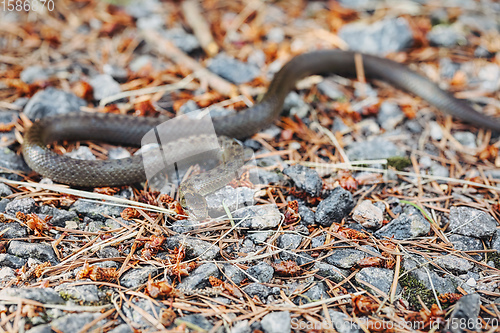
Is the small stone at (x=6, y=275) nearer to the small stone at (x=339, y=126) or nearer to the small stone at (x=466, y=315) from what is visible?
the small stone at (x=466, y=315)

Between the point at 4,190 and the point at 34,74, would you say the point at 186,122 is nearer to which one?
the point at 4,190

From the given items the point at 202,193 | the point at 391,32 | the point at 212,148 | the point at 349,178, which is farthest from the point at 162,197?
the point at 391,32

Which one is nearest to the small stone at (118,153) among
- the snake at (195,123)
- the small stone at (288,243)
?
the snake at (195,123)

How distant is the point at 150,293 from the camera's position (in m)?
3.22

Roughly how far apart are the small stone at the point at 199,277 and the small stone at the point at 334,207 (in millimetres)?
1280

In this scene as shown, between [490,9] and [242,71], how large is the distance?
18.1ft

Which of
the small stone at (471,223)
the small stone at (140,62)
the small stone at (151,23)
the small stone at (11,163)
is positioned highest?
the small stone at (151,23)

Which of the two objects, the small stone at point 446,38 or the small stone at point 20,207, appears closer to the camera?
the small stone at point 20,207

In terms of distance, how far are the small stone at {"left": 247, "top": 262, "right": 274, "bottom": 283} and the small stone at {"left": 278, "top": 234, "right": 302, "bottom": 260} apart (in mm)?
230

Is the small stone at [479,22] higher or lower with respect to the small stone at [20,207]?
higher

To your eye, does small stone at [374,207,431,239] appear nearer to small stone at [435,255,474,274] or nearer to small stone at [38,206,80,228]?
small stone at [435,255,474,274]

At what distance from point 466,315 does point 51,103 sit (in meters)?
5.53

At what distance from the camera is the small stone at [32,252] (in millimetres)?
3531

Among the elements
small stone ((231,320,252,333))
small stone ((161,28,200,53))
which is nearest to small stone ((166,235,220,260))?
small stone ((231,320,252,333))
